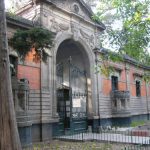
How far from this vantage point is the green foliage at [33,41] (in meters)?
12.4

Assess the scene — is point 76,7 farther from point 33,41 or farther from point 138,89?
point 138,89

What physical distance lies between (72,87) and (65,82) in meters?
0.79

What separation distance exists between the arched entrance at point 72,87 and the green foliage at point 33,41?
5503 mm

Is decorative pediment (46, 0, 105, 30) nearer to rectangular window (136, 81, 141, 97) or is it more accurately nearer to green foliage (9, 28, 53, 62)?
green foliage (9, 28, 53, 62)

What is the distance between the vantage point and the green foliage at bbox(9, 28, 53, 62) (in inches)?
489

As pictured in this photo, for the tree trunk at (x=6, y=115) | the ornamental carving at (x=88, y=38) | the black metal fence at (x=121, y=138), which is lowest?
the black metal fence at (x=121, y=138)

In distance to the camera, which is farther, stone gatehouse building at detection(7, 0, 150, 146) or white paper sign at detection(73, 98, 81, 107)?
white paper sign at detection(73, 98, 81, 107)

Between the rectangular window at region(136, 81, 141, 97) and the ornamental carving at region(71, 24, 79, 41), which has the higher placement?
the ornamental carving at region(71, 24, 79, 41)

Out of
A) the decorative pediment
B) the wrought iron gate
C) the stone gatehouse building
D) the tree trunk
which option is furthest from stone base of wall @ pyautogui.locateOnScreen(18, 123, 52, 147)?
the decorative pediment

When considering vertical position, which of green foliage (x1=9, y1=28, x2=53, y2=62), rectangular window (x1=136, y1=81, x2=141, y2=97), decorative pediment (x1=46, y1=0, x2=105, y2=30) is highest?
decorative pediment (x1=46, y1=0, x2=105, y2=30)

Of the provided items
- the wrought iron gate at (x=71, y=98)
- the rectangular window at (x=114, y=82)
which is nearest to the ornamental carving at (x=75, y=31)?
the wrought iron gate at (x=71, y=98)

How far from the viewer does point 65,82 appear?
2019cm

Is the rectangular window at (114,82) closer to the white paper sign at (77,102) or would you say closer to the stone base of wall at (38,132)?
the white paper sign at (77,102)

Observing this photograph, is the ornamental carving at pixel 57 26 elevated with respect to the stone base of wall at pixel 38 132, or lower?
elevated
